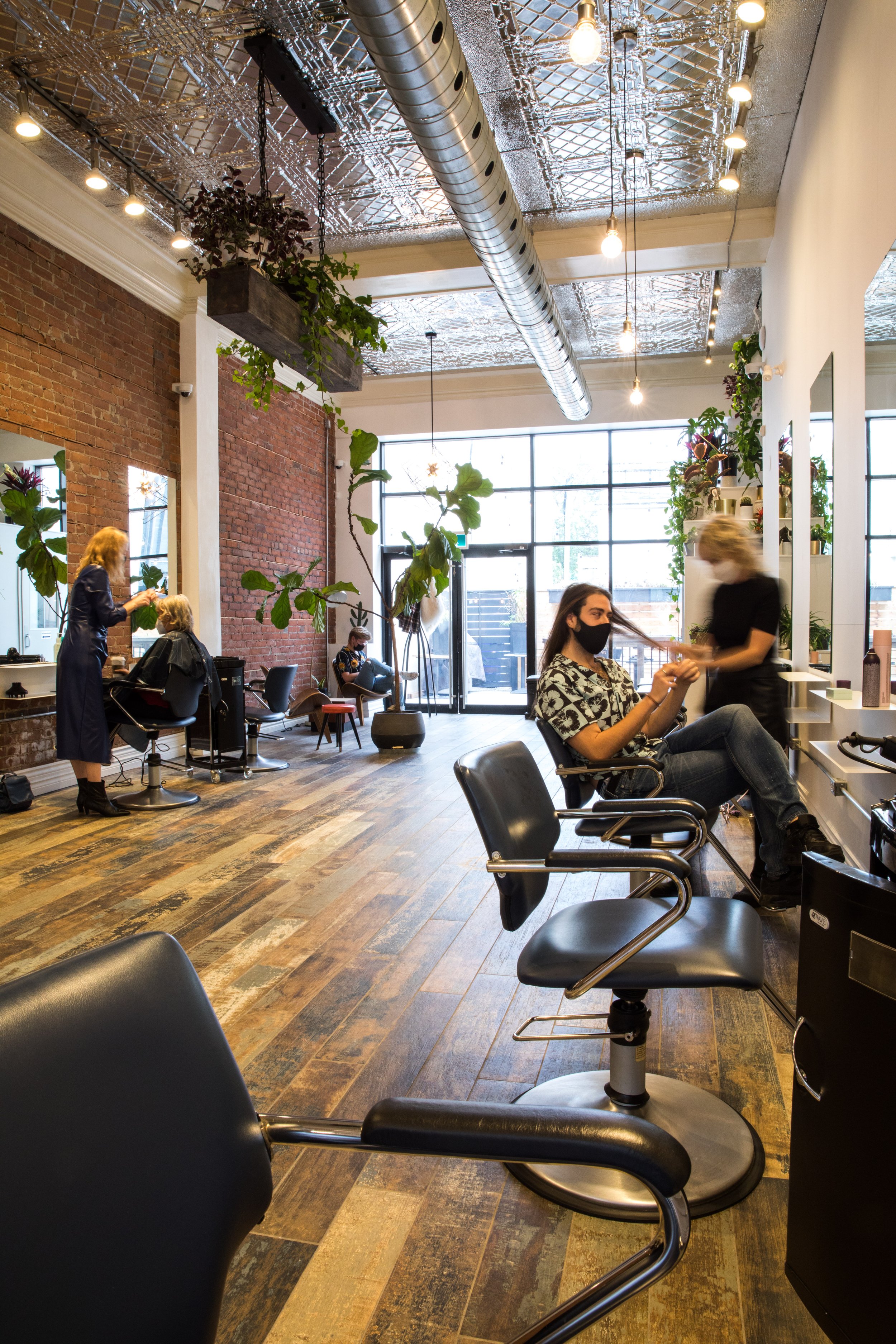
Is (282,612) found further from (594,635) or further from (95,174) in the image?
(594,635)

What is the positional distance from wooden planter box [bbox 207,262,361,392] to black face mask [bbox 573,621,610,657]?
266 cm

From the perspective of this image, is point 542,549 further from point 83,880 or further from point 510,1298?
point 510,1298

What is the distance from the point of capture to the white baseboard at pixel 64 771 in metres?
5.78

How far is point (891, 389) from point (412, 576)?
479 centimetres

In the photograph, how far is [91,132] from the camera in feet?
16.7

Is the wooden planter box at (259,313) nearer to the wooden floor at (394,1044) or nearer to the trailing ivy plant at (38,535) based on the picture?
the trailing ivy plant at (38,535)

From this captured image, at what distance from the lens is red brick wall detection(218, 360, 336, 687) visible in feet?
26.6

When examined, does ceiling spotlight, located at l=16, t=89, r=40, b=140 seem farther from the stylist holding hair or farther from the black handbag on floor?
the stylist holding hair

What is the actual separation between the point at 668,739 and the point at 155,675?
3.65 meters

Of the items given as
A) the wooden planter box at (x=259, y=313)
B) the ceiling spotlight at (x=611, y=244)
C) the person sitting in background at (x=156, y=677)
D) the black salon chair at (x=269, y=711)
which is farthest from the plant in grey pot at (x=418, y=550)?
the ceiling spotlight at (x=611, y=244)

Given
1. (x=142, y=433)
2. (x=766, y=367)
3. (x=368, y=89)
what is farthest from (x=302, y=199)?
(x=766, y=367)

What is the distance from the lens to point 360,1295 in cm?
146

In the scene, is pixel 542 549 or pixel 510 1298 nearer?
pixel 510 1298

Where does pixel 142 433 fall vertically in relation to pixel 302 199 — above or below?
below
